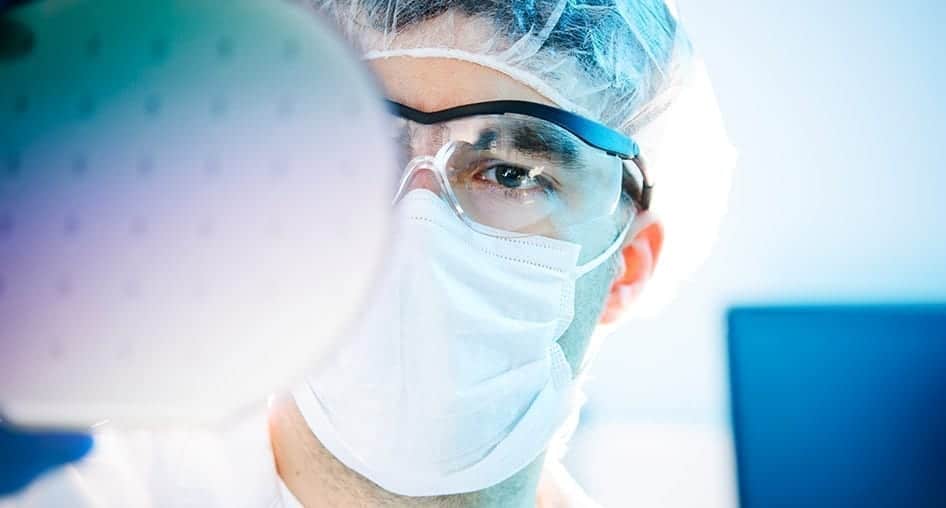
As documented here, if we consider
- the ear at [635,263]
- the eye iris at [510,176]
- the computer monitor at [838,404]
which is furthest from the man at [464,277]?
the computer monitor at [838,404]

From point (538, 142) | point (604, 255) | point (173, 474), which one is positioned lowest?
point (173, 474)

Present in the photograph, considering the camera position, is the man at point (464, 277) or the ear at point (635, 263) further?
the ear at point (635, 263)

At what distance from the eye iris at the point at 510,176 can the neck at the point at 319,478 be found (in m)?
0.40

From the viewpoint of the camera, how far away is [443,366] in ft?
2.66

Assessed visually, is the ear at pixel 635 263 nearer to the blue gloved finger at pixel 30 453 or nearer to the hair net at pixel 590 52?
the hair net at pixel 590 52

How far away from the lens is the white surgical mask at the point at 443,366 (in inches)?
31.3

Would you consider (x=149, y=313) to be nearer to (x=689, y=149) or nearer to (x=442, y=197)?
(x=442, y=197)

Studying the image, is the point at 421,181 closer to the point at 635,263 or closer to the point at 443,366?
the point at 443,366

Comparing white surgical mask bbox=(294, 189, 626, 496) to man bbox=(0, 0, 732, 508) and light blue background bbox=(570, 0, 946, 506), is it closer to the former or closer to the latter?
man bbox=(0, 0, 732, 508)

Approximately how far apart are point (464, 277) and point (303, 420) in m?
0.29

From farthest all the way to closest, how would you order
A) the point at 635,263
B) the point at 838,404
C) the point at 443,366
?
1. the point at 838,404
2. the point at 635,263
3. the point at 443,366

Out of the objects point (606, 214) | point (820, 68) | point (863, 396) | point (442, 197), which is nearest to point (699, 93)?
point (606, 214)

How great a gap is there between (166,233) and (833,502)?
1.62 m

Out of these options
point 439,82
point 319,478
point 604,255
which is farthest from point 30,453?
point 604,255
